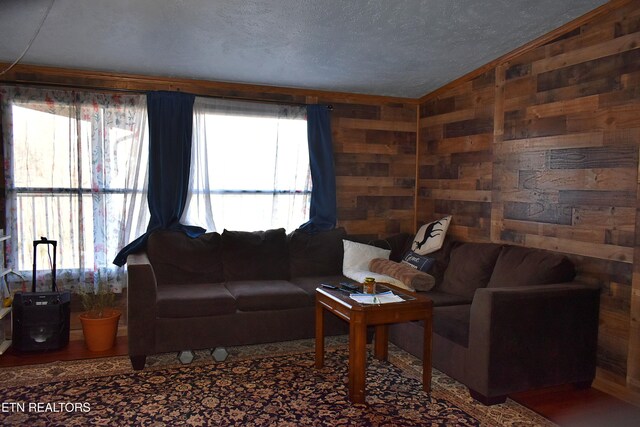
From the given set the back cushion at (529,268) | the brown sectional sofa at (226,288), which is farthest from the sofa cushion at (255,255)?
the back cushion at (529,268)

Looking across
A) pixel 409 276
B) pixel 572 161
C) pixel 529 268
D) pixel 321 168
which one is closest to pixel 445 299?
pixel 409 276

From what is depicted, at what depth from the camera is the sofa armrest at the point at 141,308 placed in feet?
11.4

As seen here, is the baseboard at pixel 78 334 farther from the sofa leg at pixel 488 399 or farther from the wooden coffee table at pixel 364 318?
the sofa leg at pixel 488 399

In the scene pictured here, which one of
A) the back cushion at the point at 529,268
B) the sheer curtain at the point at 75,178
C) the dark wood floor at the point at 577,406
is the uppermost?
the sheer curtain at the point at 75,178

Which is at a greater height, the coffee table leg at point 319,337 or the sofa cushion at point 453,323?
the sofa cushion at point 453,323

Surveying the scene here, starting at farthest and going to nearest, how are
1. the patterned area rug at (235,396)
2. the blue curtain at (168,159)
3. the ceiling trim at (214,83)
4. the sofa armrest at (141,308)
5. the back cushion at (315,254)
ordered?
the back cushion at (315,254), the blue curtain at (168,159), the ceiling trim at (214,83), the sofa armrest at (141,308), the patterned area rug at (235,396)

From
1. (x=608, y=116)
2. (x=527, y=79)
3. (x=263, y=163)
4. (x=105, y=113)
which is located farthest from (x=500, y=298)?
(x=105, y=113)

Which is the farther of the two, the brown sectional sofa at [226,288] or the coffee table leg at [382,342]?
the coffee table leg at [382,342]

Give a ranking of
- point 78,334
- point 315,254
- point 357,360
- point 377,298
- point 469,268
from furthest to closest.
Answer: point 315,254 < point 78,334 < point 469,268 < point 377,298 < point 357,360

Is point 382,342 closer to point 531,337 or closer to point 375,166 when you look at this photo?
point 531,337

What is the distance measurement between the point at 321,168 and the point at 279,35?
1576 mm

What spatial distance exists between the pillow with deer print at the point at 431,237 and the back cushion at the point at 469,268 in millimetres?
265

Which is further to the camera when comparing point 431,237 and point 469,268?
point 431,237

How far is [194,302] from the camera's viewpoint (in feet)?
11.9
